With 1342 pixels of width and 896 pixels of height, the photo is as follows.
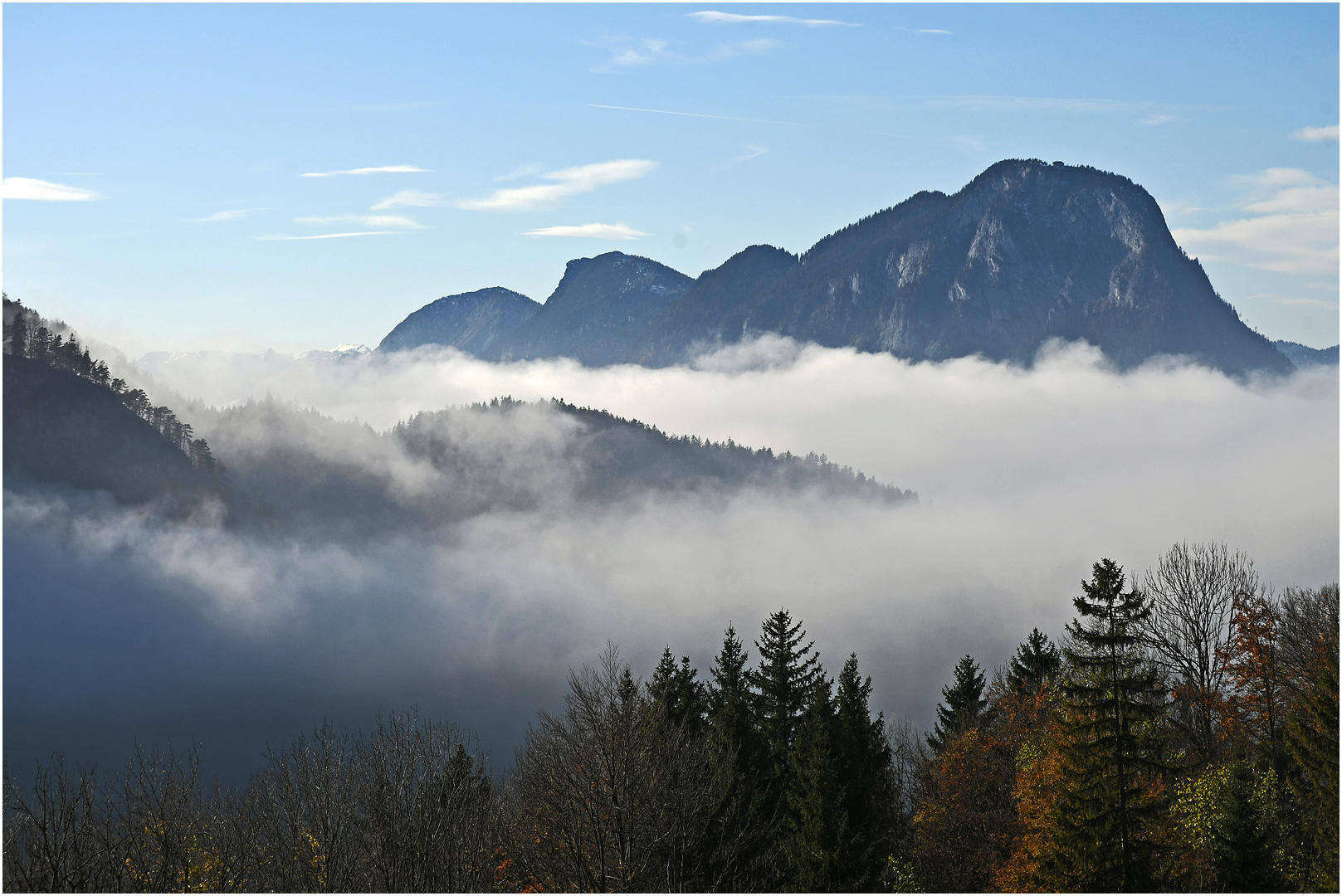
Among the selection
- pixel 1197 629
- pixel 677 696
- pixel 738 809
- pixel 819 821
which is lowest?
pixel 738 809

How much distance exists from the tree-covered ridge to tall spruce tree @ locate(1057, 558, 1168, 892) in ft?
0.29

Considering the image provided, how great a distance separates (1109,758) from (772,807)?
19172 millimetres

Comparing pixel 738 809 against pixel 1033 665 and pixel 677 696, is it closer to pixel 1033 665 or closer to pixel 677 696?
pixel 677 696

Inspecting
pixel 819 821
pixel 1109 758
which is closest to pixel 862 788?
pixel 819 821

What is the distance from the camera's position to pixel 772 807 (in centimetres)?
5094

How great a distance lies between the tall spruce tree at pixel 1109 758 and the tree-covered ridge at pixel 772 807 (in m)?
0.09

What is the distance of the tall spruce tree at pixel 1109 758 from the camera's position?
36.0 m

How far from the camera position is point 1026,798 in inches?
1704

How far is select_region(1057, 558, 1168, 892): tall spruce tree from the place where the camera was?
36000 mm

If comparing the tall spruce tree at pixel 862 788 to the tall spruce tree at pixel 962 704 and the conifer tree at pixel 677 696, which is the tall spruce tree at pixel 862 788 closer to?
the tall spruce tree at pixel 962 704

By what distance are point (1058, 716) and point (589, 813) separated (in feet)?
58.5

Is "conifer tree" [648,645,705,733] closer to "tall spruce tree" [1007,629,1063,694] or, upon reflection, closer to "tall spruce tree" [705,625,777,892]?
"tall spruce tree" [705,625,777,892]

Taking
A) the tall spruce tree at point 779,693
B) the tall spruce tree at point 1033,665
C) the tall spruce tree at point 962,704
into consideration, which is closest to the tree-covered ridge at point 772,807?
the tall spruce tree at point 779,693

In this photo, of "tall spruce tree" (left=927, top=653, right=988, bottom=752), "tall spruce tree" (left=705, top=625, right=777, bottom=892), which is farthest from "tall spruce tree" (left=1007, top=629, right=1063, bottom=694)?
Answer: "tall spruce tree" (left=705, top=625, right=777, bottom=892)
